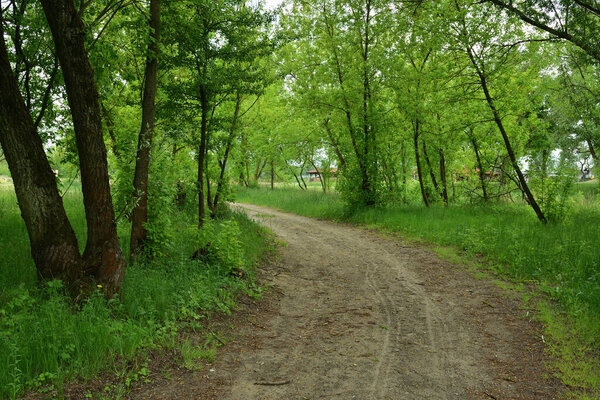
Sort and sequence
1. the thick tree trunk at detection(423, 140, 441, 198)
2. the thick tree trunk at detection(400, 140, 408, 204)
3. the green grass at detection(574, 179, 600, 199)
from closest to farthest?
the green grass at detection(574, 179, 600, 199) → the thick tree trunk at detection(423, 140, 441, 198) → the thick tree trunk at detection(400, 140, 408, 204)

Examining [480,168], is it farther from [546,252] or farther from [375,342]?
[375,342]

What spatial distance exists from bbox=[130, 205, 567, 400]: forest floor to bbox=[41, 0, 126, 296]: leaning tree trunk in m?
1.94

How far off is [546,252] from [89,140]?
878 cm

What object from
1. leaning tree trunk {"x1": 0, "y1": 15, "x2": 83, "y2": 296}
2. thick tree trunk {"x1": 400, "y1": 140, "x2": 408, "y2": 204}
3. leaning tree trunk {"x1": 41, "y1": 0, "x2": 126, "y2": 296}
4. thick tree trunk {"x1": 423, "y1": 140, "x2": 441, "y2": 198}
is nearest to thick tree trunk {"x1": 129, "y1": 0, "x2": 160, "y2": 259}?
leaning tree trunk {"x1": 41, "y1": 0, "x2": 126, "y2": 296}

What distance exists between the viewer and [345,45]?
15.3 m

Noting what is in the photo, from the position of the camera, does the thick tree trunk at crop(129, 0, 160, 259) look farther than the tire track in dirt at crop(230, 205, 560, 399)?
Yes

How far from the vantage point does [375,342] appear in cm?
495

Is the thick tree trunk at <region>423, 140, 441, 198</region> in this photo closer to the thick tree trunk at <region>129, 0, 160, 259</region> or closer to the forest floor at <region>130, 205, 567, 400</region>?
the forest floor at <region>130, 205, 567, 400</region>

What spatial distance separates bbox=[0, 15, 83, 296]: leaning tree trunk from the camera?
4.52 m

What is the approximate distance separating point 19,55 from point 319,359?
7159mm

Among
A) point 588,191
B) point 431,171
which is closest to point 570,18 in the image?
point 431,171

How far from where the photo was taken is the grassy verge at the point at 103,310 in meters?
3.56

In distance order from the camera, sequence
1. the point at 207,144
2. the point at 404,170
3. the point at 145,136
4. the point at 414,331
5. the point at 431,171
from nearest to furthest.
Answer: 1. the point at 414,331
2. the point at 145,136
3. the point at 207,144
4. the point at 431,171
5. the point at 404,170

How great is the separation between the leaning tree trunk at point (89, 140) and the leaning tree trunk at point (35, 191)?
0.90 ft
